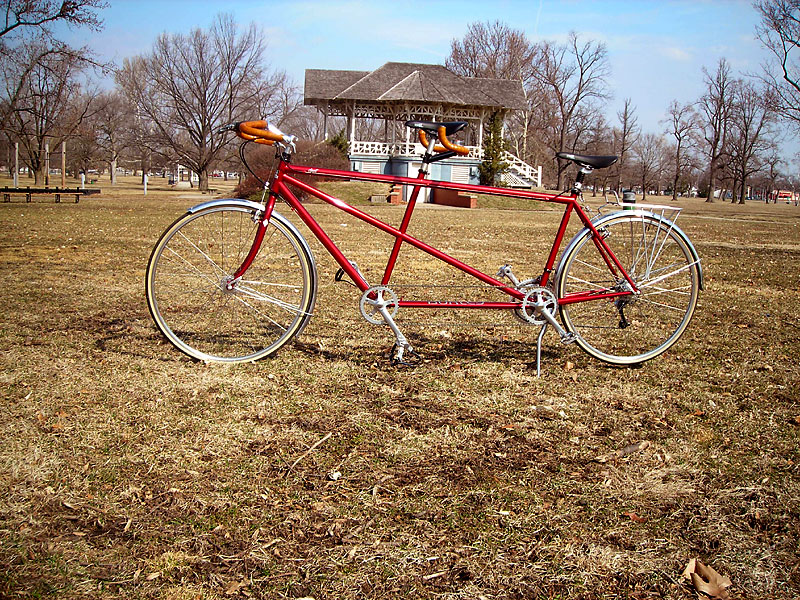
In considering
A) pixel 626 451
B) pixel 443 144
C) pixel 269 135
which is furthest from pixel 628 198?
pixel 269 135

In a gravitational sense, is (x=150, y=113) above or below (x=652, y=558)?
above

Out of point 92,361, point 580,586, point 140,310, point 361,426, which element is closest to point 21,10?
point 140,310

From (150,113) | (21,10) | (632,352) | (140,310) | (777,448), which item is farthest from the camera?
(150,113)

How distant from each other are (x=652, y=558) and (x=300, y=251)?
2.60m

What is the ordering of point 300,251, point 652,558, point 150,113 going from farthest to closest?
point 150,113 < point 300,251 < point 652,558

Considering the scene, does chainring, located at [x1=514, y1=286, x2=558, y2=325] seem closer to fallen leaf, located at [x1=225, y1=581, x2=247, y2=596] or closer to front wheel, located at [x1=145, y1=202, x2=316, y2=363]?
front wheel, located at [x1=145, y1=202, x2=316, y2=363]

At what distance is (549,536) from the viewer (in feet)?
7.86

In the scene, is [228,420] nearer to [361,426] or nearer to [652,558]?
[361,426]

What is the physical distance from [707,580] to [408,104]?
4420 cm

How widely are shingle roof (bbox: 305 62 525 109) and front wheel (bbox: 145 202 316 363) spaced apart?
4016cm

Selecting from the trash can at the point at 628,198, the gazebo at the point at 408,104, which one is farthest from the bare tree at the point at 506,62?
the trash can at the point at 628,198

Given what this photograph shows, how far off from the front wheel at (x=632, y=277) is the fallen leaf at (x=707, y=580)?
226 centimetres

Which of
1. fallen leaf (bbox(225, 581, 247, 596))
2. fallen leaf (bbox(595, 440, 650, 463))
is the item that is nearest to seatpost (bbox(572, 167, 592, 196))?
fallen leaf (bbox(595, 440, 650, 463))

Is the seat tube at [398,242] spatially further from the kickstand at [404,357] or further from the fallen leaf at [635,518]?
the fallen leaf at [635,518]
